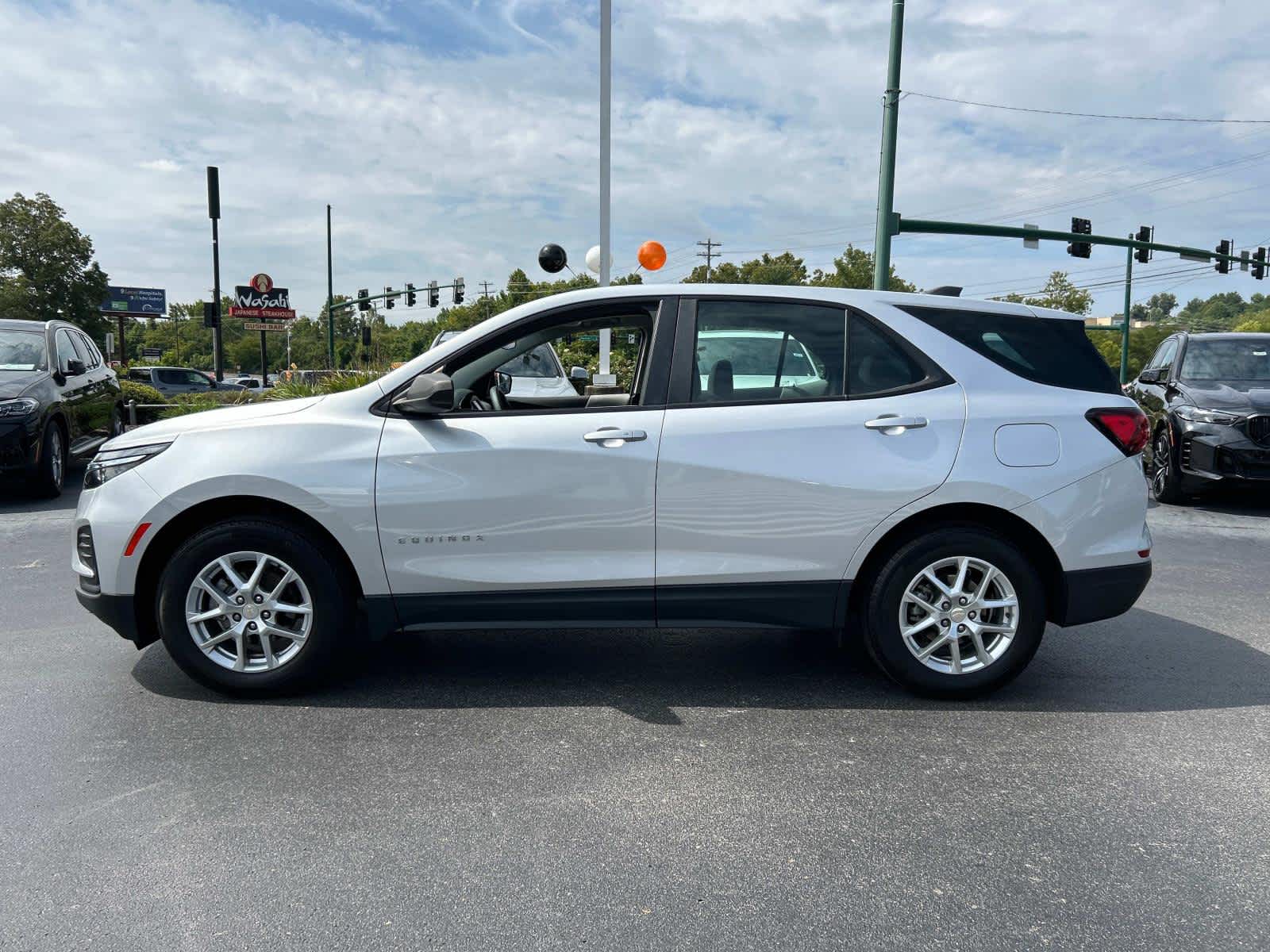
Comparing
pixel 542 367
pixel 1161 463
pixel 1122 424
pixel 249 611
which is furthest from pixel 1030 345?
pixel 542 367

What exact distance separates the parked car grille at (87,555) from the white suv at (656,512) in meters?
0.01

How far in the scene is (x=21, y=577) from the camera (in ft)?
21.9

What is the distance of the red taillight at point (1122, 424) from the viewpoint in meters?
4.22

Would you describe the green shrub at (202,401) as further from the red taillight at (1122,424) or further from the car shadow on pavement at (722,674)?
the red taillight at (1122,424)

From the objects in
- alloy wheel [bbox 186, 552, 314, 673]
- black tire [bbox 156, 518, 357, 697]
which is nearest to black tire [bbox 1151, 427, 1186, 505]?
black tire [bbox 156, 518, 357, 697]

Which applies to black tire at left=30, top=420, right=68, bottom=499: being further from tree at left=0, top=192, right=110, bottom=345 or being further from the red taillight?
tree at left=0, top=192, right=110, bottom=345

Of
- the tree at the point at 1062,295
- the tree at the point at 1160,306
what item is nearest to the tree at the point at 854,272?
the tree at the point at 1062,295

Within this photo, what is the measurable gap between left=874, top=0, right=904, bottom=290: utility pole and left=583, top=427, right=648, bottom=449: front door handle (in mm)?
12420

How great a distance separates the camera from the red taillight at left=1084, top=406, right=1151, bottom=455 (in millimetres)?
4219

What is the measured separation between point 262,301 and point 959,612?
155 ft

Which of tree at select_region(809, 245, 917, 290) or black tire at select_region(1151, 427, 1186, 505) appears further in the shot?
tree at select_region(809, 245, 917, 290)

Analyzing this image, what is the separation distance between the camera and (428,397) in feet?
13.3

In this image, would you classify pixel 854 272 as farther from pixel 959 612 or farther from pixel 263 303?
pixel 959 612

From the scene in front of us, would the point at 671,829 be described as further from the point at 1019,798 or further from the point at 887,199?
the point at 887,199
